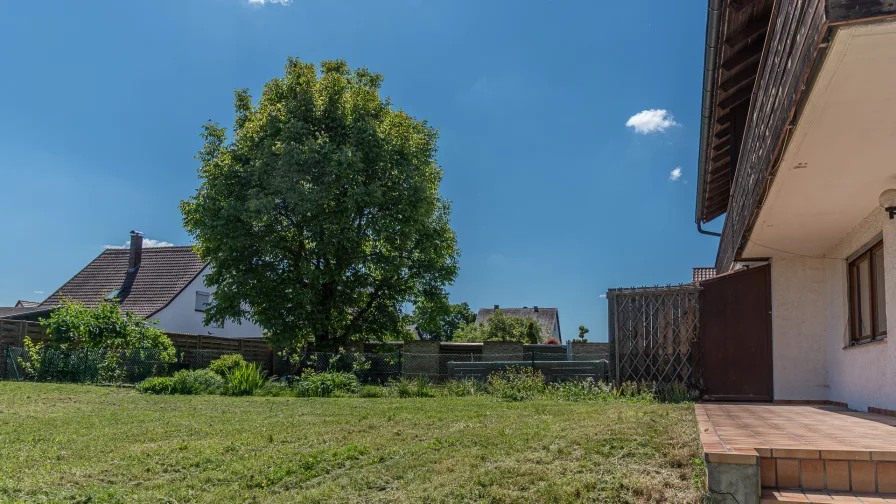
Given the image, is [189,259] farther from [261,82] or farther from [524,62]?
[524,62]

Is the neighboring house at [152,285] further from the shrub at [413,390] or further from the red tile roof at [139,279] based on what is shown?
the shrub at [413,390]

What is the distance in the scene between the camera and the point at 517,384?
13352 millimetres

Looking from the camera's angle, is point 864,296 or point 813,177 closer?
point 813,177

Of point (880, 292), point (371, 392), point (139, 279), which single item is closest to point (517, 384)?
point (371, 392)

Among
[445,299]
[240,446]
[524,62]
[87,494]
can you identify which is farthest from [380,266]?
[87,494]

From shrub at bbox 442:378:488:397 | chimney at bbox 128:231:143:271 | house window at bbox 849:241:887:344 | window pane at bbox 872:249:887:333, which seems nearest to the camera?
window pane at bbox 872:249:887:333

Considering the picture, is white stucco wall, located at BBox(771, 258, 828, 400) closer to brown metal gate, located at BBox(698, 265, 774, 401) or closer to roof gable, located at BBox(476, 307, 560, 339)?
brown metal gate, located at BBox(698, 265, 774, 401)

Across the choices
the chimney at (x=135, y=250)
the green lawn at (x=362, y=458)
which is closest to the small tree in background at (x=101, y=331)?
the green lawn at (x=362, y=458)

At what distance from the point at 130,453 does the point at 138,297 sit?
89.6 ft

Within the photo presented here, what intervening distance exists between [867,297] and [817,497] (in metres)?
5.45

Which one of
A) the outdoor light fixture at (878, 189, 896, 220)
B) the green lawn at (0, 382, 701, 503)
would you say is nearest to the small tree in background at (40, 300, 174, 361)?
the green lawn at (0, 382, 701, 503)

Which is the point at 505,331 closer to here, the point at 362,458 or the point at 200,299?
the point at 200,299

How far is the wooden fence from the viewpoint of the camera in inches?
765

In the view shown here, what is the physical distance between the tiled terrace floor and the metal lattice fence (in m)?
4.88
